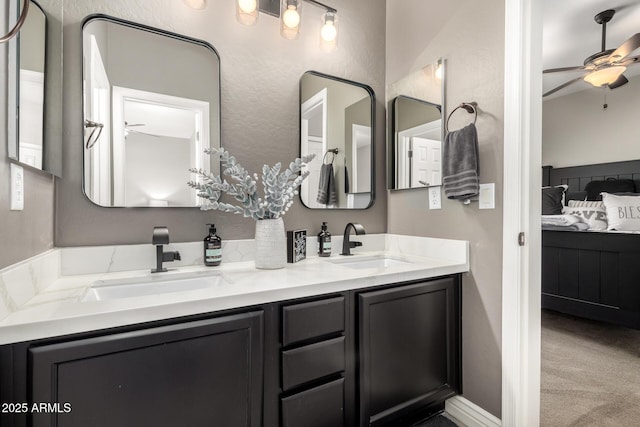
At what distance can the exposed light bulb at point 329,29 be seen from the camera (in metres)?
1.85

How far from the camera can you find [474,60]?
1.61 meters

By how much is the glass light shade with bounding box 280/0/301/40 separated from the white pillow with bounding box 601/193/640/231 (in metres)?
3.70

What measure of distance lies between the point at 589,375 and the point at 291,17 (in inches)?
114

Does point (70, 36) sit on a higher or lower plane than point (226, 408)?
higher

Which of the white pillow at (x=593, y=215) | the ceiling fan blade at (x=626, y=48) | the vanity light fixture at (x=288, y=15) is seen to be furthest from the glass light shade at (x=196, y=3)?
the white pillow at (x=593, y=215)

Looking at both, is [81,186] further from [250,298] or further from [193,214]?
[250,298]

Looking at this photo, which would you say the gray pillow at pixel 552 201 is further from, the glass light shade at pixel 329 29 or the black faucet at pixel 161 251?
the black faucet at pixel 161 251

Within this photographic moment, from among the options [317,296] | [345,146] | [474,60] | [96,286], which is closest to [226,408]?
[317,296]

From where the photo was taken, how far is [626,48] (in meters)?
2.67

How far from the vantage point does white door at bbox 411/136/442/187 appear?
1809mm

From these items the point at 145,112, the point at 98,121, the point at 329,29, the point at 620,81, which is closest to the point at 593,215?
the point at 620,81

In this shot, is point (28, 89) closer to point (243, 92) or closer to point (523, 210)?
point (243, 92)

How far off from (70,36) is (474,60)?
186cm

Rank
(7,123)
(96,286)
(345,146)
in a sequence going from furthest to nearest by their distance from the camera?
(345,146) → (96,286) → (7,123)
